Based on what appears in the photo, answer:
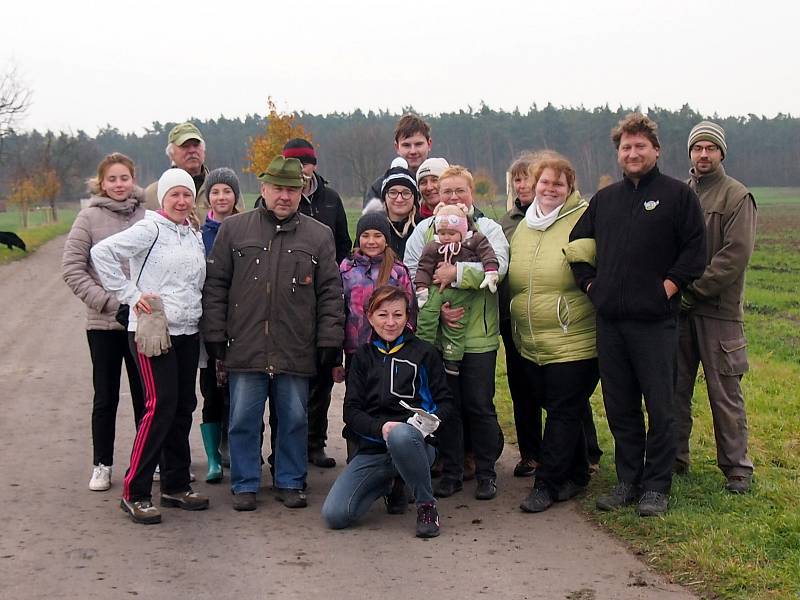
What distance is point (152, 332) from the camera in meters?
5.52

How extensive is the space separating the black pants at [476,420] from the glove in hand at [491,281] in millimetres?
479

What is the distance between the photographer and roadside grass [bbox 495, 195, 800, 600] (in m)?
4.52

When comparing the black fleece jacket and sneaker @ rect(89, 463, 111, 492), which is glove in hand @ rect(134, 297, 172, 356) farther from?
the black fleece jacket

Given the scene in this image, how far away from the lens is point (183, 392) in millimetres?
5953

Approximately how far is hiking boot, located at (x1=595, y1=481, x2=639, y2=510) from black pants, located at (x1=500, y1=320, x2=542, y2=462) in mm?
887

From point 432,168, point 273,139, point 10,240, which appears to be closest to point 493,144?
point 273,139

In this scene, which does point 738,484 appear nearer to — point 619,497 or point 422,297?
point 619,497

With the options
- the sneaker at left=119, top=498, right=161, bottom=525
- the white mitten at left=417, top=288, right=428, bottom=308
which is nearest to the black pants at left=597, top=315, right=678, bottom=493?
the white mitten at left=417, top=288, right=428, bottom=308

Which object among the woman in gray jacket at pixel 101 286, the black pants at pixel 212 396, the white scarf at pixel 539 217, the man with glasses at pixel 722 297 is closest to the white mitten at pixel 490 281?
the white scarf at pixel 539 217

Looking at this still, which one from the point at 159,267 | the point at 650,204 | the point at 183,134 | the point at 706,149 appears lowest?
the point at 159,267

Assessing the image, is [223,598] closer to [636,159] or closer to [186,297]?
[186,297]

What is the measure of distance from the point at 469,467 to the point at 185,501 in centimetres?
201

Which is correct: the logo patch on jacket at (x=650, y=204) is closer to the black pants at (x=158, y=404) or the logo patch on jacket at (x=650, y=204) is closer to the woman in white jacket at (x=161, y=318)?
the woman in white jacket at (x=161, y=318)

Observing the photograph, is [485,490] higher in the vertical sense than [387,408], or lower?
lower
